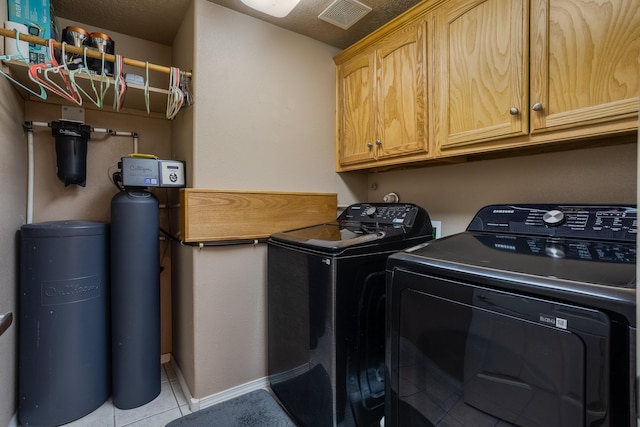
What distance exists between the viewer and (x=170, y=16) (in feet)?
6.04

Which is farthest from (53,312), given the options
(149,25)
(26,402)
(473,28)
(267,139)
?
(473,28)

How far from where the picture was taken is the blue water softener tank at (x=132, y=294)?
1.70 m

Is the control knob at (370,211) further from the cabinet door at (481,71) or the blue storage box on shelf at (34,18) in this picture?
the blue storage box on shelf at (34,18)

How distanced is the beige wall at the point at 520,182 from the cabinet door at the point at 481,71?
0.37m

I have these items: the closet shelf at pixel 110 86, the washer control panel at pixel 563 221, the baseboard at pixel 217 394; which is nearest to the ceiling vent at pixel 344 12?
the closet shelf at pixel 110 86

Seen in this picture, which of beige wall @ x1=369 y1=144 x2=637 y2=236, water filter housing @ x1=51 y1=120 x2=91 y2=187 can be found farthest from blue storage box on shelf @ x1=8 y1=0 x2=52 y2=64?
beige wall @ x1=369 y1=144 x2=637 y2=236

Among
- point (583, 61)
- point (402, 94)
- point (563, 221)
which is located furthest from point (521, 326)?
point (402, 94)

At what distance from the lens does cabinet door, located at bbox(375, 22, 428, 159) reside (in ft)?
5.29

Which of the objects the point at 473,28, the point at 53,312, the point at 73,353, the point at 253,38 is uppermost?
the point at 253,38

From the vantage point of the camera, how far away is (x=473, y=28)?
54.5 inches

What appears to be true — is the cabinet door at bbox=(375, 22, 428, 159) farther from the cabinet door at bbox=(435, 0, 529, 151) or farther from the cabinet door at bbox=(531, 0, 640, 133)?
the cabinet door at bbox=(531, 0, 640, 133)

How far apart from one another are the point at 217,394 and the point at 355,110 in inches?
78.3

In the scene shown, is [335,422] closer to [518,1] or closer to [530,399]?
[530,399]

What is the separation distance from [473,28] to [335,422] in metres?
1.89
